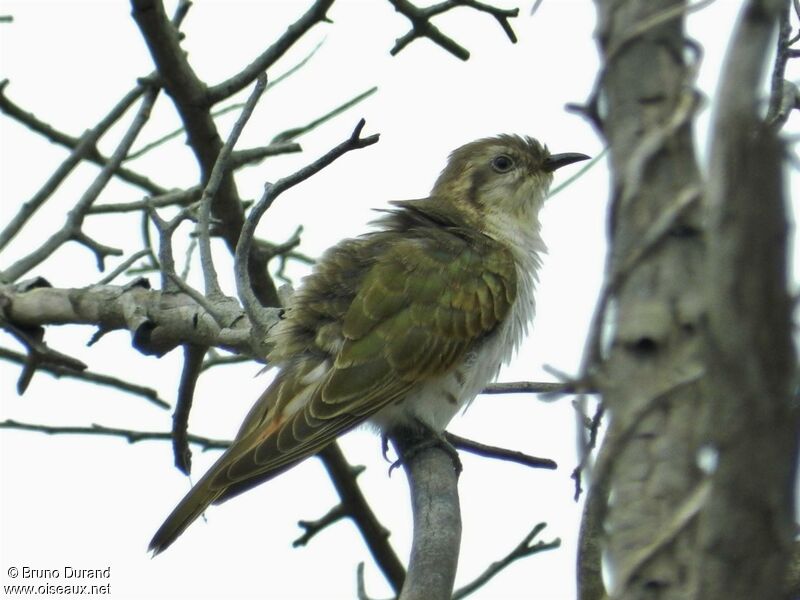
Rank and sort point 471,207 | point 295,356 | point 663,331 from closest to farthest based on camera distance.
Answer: point 663,331 → point 295,356 → point 471,207

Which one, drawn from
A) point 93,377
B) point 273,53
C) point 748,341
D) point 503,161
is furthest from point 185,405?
point 748,341

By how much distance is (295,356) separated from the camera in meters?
4.82

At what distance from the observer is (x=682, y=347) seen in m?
1.31

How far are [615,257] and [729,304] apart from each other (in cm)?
27

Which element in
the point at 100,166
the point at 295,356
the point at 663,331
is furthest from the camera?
the point at 100,166

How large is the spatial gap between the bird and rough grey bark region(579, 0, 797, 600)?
2996 mm

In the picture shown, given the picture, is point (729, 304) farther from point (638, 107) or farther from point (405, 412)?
point (405, 412)

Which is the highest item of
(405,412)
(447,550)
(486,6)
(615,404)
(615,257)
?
(486,6)

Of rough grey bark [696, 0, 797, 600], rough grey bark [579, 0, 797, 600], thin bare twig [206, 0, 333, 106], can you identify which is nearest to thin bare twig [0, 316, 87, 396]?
thin bare twig [206, 0, 333, 106]

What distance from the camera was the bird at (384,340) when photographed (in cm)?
440

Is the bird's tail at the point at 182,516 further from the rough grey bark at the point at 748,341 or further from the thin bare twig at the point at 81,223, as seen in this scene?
the rough grey bark at the point at 748,341

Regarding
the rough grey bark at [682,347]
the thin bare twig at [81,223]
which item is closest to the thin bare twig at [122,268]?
the thin bare twig at [81,223]

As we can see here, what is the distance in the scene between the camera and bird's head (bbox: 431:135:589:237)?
6266 mm

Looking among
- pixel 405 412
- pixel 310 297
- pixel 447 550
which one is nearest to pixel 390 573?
pixel 405 412
